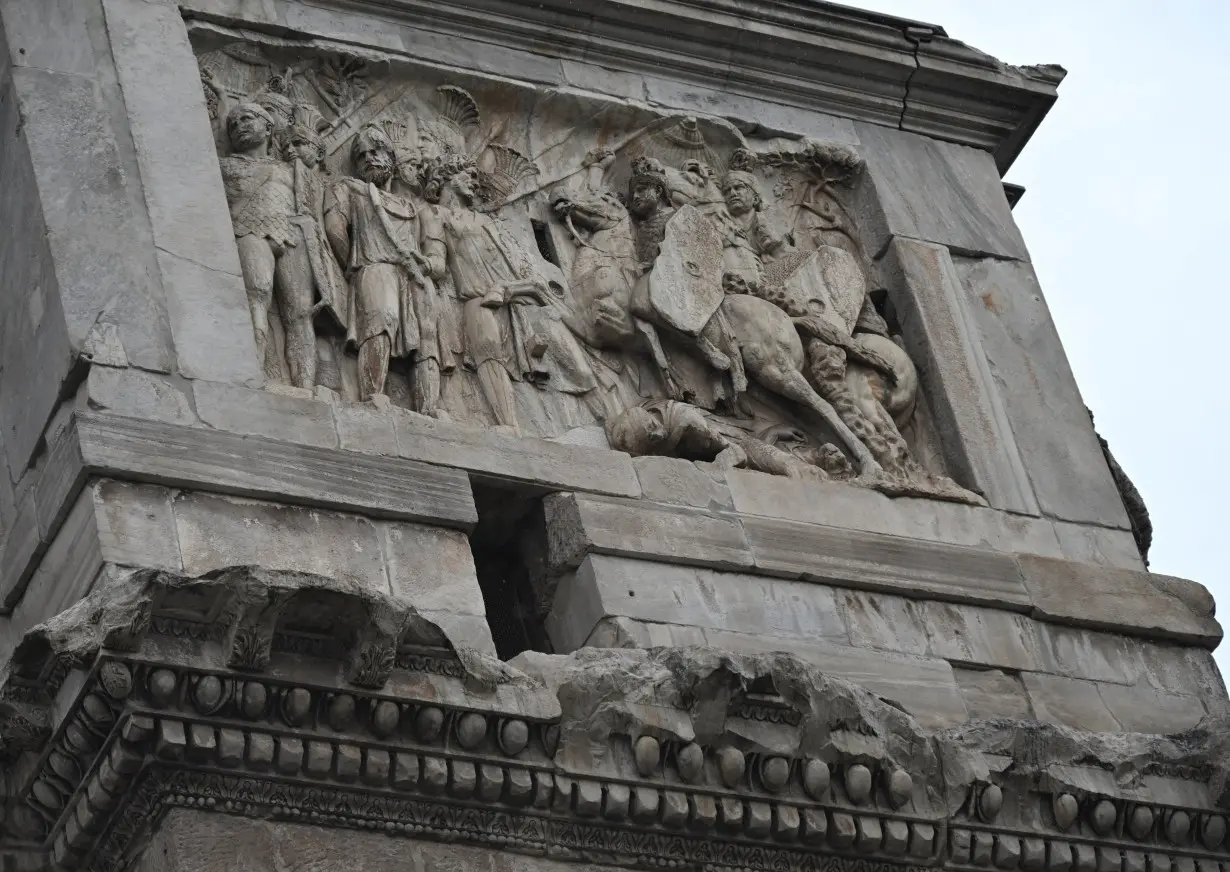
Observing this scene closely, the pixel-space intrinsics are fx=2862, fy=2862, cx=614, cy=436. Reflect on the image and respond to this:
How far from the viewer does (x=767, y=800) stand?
34.6ft

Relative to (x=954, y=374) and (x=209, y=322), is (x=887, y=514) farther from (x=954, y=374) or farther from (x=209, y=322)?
(x=209, y=322)

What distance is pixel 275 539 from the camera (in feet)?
34.4

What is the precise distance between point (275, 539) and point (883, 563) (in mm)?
2757

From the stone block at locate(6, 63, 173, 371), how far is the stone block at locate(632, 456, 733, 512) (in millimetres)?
2054

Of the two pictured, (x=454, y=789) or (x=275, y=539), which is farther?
(x=275, y=539)

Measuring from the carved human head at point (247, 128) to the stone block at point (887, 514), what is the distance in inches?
97.2

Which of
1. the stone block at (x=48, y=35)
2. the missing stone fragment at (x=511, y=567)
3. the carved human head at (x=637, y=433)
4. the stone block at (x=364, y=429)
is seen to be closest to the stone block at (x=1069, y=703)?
the carved human head at (x=637, y=433)

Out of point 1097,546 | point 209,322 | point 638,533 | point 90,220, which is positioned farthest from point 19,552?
point 1097,546

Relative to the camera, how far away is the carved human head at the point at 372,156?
12.5 meters

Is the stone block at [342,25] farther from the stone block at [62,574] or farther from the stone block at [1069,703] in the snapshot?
the stone block at [1069,703]

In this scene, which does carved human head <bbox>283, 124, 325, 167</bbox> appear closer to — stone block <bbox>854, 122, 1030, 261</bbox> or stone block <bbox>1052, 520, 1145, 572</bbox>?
stone block <bbox>854, 122, 1030, 261</bbox>

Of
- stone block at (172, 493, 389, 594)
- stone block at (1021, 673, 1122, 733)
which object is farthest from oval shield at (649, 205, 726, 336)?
stone block at (172, 493, 389, 594)

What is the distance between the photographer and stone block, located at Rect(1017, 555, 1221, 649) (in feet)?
40.1

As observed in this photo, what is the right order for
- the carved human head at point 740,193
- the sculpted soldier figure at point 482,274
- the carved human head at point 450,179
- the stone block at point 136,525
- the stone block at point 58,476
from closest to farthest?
1. the stone block at point 136,525
2. the stone block at point 58,476
3. the sculpted soldier figure at point 482,274
4. the carved human head at point 450,179
5. the carved human head at point 740,193
